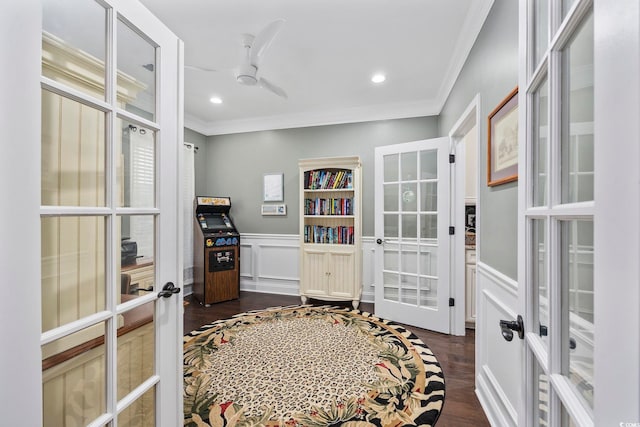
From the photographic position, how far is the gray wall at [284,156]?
3849 millimetres

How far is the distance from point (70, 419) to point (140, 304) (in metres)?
0.37

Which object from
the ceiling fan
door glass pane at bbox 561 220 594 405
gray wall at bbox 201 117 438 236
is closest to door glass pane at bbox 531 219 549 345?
door glass pane at bbox 561 220 594 405

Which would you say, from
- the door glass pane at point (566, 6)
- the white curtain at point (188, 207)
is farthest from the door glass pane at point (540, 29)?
the white curtain at point (188, 207)

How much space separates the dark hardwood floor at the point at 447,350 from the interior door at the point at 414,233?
0.25 metres

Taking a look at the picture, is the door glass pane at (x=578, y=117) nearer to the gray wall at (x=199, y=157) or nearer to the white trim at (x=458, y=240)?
the white trim at (x=458, y=240)

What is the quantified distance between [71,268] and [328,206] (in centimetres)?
311

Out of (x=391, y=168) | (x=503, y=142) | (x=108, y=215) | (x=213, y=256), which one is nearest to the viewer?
(x=108, y=215)

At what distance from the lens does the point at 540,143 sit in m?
0.75

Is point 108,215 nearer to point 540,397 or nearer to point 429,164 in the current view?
point 540,397

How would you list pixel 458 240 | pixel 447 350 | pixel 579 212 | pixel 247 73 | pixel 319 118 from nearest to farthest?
pixel 579 212
pixel 247 73
pixel 447 350
pixel 458 240
pixel 319 118

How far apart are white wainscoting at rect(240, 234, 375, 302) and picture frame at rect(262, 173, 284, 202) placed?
0.56m

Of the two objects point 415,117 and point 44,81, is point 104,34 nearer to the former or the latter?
point 44,81

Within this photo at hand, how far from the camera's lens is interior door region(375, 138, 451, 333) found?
2.89 meters

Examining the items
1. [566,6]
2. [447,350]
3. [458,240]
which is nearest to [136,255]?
[566,6]
